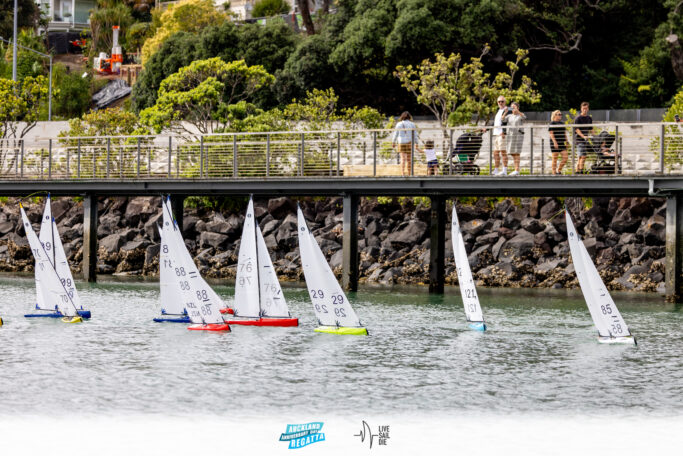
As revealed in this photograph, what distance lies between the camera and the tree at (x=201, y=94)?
231 feet

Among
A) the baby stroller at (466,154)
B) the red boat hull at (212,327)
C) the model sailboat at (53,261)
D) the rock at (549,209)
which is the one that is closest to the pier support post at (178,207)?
the baby stroller at (466,154)

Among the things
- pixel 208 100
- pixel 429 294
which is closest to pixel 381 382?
pixel 429 294

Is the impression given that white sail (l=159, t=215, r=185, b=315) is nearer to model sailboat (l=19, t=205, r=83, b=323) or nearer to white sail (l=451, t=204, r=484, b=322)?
model sailboat (l=19, t=205, r=83, b=323)

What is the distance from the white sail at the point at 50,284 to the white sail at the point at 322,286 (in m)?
8.91

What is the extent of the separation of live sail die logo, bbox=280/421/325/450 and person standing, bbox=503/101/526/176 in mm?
22531

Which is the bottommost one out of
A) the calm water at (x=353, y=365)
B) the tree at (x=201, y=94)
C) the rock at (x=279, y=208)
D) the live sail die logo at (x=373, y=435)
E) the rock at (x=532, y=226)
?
the live sail die logo at (x=373, y=435)

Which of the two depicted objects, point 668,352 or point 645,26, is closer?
point 668,352

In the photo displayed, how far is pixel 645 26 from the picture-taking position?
80875 mm

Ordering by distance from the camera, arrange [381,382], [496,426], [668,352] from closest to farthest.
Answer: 1. [496,426]
2. [381,382]
3. [668,352]

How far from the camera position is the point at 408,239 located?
61719mm

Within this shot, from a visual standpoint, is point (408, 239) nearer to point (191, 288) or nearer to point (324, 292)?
point (324, 292)

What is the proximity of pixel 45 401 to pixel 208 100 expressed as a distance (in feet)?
150

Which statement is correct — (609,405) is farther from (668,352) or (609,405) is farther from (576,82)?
(576,82)

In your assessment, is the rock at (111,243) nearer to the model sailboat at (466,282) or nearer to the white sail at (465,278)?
the model sailboat at (466,282)
